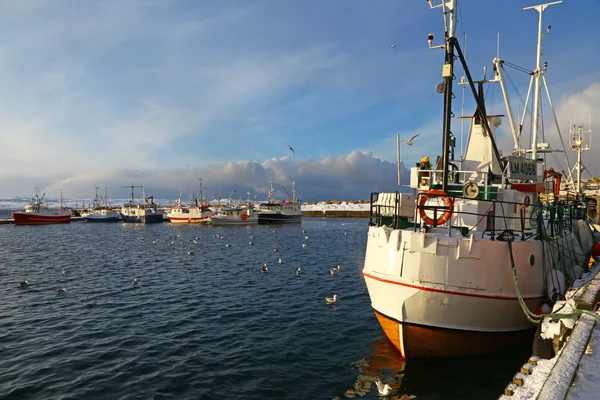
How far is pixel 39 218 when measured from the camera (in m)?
98.9

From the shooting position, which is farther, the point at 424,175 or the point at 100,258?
the point at 100,258

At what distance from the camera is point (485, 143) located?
53.0 feet

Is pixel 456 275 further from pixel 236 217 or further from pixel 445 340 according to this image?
pixel 236 217

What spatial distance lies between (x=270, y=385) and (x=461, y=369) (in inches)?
224

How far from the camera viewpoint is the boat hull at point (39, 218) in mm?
96312

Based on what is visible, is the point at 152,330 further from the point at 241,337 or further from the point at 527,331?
the point at 527,331

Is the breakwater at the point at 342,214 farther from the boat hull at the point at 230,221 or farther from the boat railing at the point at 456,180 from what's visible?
the boat railing at the point at 456,180

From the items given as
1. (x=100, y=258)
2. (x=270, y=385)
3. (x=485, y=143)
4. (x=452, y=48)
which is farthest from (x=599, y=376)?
(x=100, y=258)

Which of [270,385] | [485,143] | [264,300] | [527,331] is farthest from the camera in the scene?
Result: [264,300]

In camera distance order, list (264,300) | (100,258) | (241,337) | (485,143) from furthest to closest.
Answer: (100,258) < (264,300) < (485,143) < (241,337)

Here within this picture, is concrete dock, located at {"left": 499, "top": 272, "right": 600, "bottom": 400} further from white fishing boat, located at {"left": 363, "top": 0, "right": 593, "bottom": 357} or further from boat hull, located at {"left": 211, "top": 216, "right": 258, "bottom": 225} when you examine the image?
boat hull, located at {"left": 211, "top": 216, "right": 258, "bottom": 225}

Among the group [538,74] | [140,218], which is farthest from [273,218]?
[538,74]

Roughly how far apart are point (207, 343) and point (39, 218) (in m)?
109

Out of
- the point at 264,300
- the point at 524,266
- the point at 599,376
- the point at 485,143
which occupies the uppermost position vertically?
the point at 485,143
